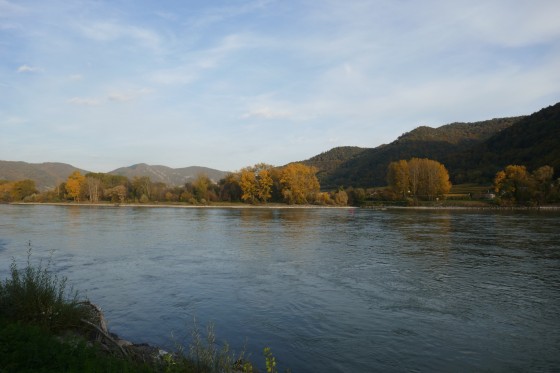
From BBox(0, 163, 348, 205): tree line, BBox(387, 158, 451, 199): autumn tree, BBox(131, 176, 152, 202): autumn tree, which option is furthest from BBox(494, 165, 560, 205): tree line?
BBox(131, 176, 152, 202): autumn tree

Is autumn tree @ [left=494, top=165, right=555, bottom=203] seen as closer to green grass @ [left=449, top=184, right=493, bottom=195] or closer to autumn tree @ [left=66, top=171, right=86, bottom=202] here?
green grass @ [left=449, top=184, right=493, bottom=195]

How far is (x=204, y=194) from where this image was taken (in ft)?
382

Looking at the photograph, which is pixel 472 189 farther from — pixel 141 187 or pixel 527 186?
pixel 141 187

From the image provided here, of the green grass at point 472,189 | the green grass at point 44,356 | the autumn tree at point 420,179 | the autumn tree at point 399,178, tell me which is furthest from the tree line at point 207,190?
the green grass at point 44,356

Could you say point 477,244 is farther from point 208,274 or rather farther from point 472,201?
point 472,201

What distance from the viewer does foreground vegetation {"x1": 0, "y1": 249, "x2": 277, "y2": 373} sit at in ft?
20.0

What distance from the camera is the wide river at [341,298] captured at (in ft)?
33.5

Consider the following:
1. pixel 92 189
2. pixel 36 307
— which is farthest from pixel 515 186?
pixel 92 189

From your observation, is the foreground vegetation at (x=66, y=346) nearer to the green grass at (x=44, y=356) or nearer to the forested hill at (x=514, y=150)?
the green grass at (x=44, y=356)

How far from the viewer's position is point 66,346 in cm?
668

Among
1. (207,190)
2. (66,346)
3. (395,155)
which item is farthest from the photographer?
(395,155)

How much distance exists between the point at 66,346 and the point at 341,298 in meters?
10.2

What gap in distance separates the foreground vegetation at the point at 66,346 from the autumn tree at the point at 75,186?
126 metres

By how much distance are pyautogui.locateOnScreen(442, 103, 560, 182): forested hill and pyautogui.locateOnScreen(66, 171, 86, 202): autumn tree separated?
11774cm
